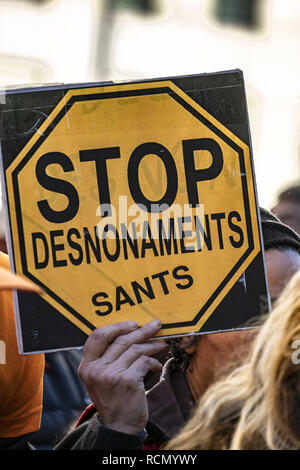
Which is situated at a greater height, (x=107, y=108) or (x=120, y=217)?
(x=107, y=108)

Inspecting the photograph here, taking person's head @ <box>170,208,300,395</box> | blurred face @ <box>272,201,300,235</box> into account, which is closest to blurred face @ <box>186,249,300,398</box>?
person's head @ <box>170,208,300,395</box>

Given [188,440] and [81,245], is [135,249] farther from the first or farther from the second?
[188,440]

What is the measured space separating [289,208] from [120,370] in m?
2.61

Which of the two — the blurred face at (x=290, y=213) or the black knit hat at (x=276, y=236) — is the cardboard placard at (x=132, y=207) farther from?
the blurred face at (x=290, y=213)

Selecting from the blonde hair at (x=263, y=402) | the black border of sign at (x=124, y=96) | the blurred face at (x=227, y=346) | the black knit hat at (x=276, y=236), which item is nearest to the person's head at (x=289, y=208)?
the black knit hat at (x=276, y=236)

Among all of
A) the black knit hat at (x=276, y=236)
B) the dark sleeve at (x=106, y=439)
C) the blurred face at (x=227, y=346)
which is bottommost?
the dark sleeve at (x=106, y=439)

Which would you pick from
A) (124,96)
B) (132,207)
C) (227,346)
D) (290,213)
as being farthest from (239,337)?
(290,213)

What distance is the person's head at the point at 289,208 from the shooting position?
15.2ft

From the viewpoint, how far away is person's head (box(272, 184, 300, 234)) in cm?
462

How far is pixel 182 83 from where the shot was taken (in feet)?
7.82

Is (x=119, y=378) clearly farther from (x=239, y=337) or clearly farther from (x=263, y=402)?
(x=239, y=337)

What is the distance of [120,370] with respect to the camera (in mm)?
2246
